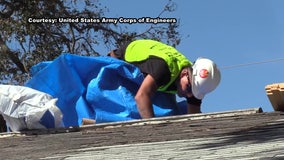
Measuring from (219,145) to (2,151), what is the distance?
122 cm

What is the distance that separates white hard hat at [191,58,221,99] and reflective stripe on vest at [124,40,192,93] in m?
0.10

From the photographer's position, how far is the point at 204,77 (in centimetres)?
439

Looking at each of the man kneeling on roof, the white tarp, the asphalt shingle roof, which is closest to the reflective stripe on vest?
the man kneeling on roof

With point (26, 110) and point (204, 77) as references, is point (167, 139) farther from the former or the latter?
point (204, 77)

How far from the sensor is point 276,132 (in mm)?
2693

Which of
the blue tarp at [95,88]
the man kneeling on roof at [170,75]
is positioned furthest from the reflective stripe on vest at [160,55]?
the blue tarp at [95,88]

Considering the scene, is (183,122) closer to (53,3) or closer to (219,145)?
(219,145)

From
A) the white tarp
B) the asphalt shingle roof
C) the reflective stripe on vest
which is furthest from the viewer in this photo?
the reflective stripe on vest

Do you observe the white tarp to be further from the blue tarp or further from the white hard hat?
the white hard hat

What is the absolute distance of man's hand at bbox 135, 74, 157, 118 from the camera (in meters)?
4.12

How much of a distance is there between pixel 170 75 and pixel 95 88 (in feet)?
1.90

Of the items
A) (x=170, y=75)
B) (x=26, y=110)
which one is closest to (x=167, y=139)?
(x=26, y=110)

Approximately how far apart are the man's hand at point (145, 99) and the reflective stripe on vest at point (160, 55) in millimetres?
191

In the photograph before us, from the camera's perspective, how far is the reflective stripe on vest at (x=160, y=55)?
4320 millimetres
